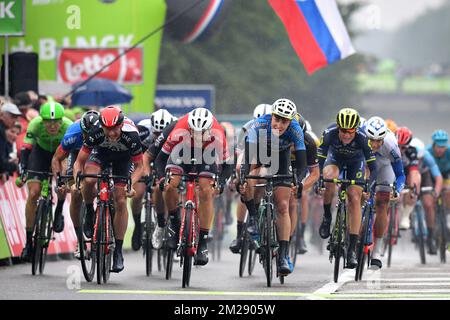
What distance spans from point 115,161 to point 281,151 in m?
1.74

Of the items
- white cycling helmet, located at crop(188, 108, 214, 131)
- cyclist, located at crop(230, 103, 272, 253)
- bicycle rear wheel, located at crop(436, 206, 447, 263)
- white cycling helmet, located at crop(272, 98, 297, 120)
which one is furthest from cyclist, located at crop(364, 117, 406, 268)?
bicycle rear wheel, located at crop(436, 206, 447, 263)

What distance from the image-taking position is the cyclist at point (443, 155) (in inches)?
826

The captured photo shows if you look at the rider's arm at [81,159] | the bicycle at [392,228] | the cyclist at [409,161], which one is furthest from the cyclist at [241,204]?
the bicycle at [392,228]

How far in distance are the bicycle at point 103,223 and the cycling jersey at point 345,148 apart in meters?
2.57

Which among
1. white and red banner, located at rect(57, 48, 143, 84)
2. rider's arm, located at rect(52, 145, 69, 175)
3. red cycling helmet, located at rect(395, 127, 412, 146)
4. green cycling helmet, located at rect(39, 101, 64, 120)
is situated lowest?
rider's arm, located at rect(52, 145, 69, 175)

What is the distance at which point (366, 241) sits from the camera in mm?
15367

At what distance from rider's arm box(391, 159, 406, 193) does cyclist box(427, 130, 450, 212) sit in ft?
15.9

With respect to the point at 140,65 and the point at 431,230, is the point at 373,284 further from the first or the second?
the point at 140,65

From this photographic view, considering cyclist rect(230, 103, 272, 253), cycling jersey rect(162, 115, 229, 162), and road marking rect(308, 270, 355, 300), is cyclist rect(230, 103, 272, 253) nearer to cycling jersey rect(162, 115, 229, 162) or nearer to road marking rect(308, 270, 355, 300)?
cycling jersey rect(162, 115, 229, 162)

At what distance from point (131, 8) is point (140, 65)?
1216mm

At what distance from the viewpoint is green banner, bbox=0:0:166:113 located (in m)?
26.1

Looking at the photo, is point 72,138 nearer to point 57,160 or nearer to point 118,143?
point 57,160

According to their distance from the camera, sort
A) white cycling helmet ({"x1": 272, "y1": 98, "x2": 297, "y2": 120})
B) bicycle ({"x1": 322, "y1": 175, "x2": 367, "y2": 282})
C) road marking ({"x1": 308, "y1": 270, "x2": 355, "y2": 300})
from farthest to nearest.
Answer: bicycle ({"x1": 322, "y1": 175, "x2": 367, "y2": 282})
white cycling helmet ({"x1": 272, "y1": 98, "x2": 297, "y2": 120})
road marking ({"x1": 308, "y1": 270, "x2": 355, "y2": 300})

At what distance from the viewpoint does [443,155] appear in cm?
2116
